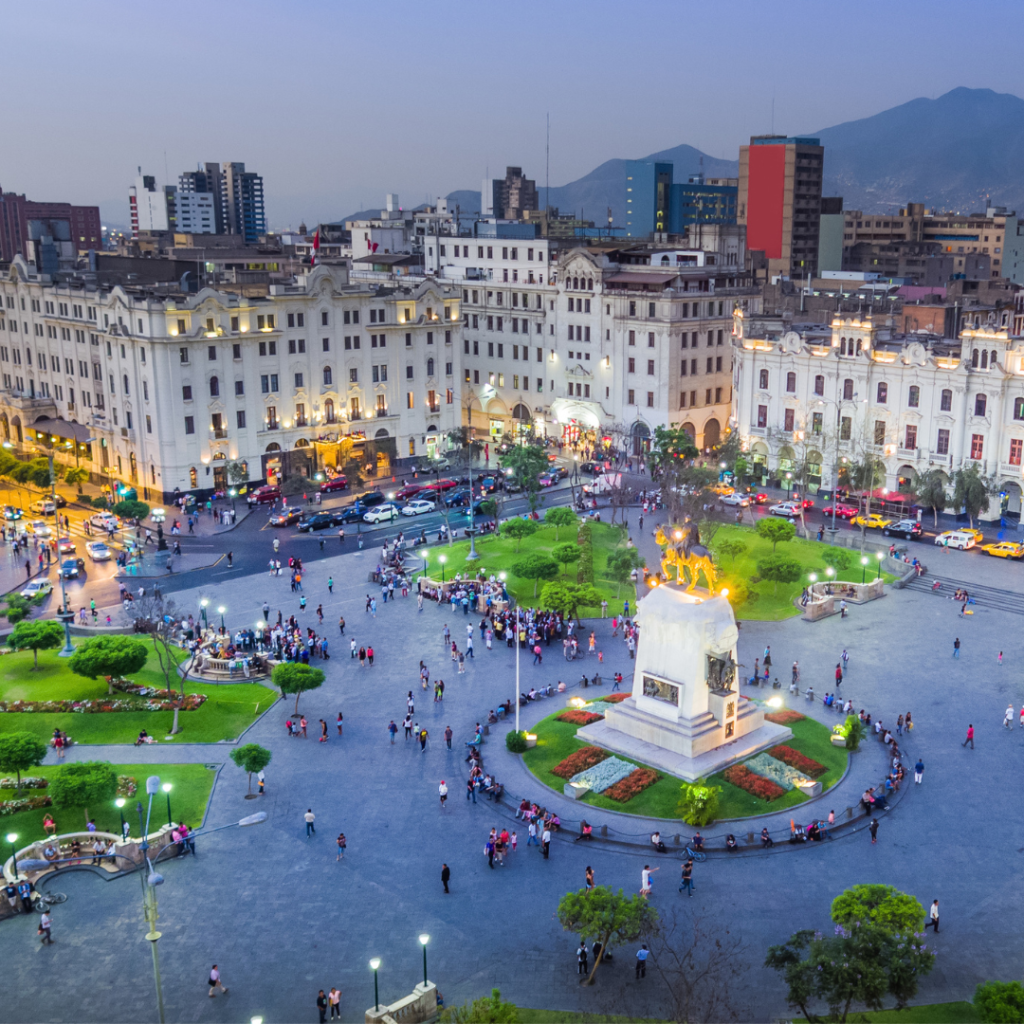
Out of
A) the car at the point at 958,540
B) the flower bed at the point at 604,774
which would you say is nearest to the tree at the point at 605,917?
the flower bed at the point at 604,774

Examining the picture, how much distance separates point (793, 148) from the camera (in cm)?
18038

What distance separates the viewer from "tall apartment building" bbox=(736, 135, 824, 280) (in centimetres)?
18250

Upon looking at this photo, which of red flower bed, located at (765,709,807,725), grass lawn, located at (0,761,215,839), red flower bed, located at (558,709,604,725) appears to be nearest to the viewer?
grass lawn, located at (0,761,215,839)

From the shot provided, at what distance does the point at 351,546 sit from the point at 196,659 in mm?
22179

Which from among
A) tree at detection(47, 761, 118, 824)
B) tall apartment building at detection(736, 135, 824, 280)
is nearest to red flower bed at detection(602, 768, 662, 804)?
tree at detection(47, 761, 118, 824)

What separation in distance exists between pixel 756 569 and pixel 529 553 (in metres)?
14.1

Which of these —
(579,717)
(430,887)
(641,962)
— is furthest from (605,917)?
(579,717)

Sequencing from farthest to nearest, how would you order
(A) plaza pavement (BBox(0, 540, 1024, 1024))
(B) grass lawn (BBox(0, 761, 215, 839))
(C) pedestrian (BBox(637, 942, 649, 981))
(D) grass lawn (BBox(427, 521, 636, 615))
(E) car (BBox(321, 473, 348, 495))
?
(E) car (BBox(321, 473, 348, 495)) < (D) grass lawn (BBox(427, 521, 636, 615)) < (B) grass lawn (BBox(0, 761, 215, 839)) < (C) pedestrian (BBox(637, 942, 649, 981)) < (A) plaza pavement (BBox(0, 540, 1024, 1024))

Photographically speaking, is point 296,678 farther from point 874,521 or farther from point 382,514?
point 874,521

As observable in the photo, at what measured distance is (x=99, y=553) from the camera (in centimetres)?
7356

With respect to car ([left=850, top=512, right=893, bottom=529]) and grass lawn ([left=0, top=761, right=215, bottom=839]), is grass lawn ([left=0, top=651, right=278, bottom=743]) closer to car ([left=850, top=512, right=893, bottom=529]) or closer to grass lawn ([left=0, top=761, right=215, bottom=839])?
grass lawn ([left=0, top=761, right=215, bottom=839])

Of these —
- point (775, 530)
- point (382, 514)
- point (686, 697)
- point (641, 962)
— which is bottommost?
point (641, 962)

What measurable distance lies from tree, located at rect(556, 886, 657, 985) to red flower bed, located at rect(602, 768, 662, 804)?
33.2 ft

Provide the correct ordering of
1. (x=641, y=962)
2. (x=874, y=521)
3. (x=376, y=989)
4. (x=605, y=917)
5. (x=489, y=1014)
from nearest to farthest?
1. (x=489, y=1014)
2. (x=376, y=989)
3. (x=605, y=917)
4. (x=641, y=962)
5. (x=874, y=521)
